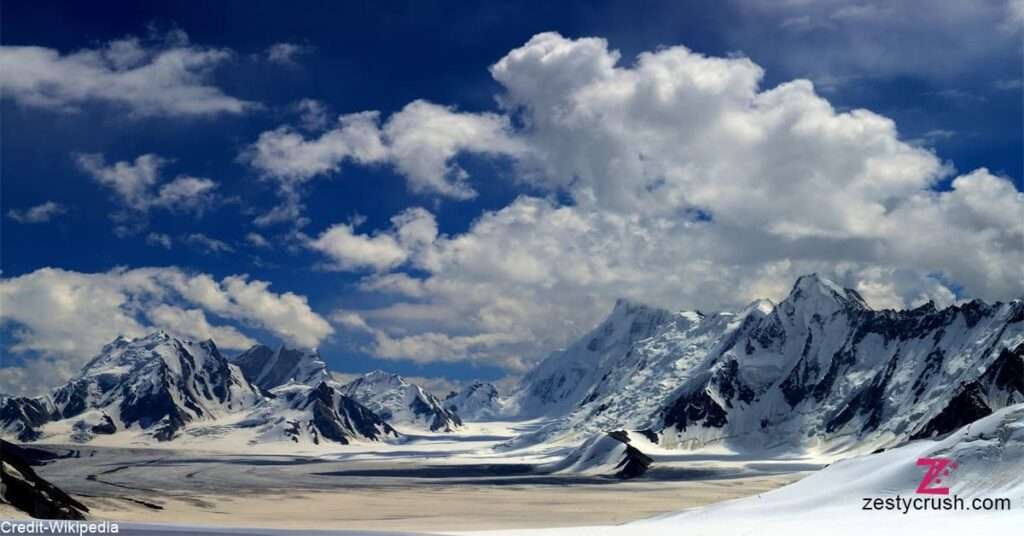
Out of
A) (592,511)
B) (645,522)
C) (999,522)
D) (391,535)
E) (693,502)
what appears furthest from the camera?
(693,502)

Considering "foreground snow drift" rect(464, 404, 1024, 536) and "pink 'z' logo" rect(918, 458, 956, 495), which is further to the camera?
"pink 'z' logo" rect(918, 458, 956, 495)

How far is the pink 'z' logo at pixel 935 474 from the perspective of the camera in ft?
280

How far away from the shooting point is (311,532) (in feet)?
273

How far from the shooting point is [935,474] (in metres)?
87.6

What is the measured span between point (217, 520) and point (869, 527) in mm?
102568

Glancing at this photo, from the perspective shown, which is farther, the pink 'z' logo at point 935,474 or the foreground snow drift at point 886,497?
the pink 'z' logo at point 935,474

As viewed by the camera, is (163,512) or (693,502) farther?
(693,502)

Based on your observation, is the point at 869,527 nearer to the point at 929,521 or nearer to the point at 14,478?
the point at 929,521

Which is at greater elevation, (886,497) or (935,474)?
(935,474)

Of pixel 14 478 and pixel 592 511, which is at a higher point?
pixel 14 478

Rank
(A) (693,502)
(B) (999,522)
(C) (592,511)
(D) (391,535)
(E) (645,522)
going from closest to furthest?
(B) (999,522)
(D) (391,535)
(E) (645,522)
(C) (592,511)
(A) (693,502)

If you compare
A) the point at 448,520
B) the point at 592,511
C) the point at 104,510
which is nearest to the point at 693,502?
the point at 592,511

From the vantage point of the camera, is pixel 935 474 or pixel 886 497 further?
pixel 935 474

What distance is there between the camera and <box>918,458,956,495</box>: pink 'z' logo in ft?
280
